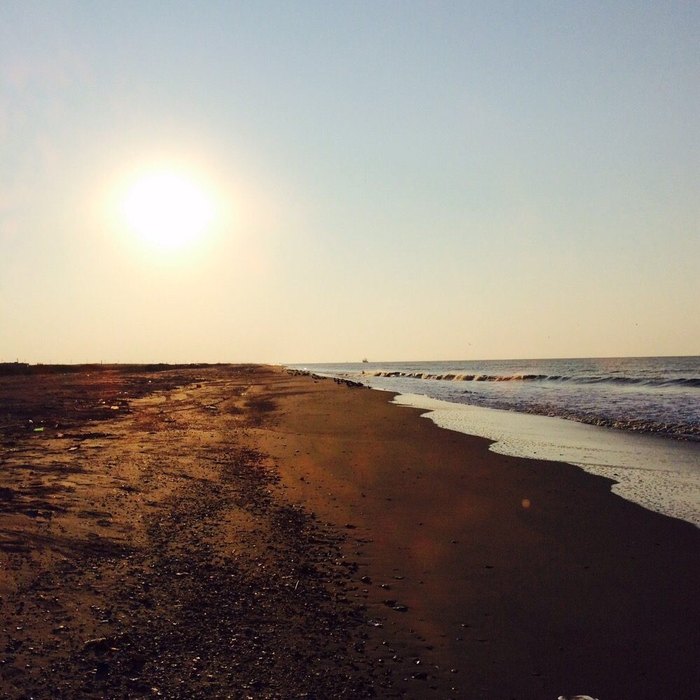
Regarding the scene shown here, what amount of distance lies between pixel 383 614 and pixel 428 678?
121 cm

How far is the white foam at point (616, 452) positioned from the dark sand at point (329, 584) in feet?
2.90

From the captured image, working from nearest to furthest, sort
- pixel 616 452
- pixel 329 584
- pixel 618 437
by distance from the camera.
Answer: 1. pixel 329 584
2. pixel 616 452
3. pixel 618 437

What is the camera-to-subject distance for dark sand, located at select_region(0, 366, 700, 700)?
486 centimetres

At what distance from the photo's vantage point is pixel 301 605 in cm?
612

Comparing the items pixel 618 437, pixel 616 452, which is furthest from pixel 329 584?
pixel 618 437

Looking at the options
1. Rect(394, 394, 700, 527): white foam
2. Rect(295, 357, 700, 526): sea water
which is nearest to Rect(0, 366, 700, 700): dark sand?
Rect(394, 394, 700, 527): white foam

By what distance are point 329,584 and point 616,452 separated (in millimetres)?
14019

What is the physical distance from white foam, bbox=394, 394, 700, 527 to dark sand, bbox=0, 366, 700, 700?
2.90 ft

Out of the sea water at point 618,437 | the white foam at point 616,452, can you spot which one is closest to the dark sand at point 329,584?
the white foam at point 616,452

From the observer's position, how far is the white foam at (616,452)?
1191 cm

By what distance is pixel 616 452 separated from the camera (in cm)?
1806

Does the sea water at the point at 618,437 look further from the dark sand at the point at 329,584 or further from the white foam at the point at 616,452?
the dark sand at the point at 329,584

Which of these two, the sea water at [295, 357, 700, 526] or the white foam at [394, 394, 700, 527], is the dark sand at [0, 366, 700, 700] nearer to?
the white foam at [394, 394, 700, 527]

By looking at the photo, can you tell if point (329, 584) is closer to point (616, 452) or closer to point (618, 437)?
point (616, 452)
